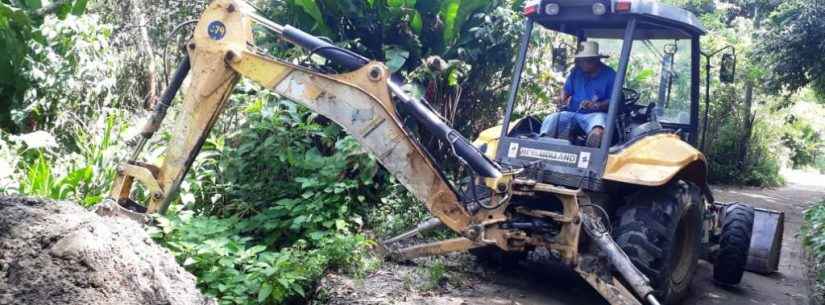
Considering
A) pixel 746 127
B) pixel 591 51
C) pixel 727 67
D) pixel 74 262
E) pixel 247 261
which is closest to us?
pixel 74 262

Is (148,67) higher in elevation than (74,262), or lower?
higher

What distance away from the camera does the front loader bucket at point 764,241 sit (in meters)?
6.81

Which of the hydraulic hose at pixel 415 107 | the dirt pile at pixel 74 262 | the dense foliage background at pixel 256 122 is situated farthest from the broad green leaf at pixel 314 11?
the dirt pile at pixel 74 262

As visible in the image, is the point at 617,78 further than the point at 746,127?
No

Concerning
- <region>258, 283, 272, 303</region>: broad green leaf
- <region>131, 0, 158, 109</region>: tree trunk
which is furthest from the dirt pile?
<region>131, 0, 158, 109</region>: tree trunk

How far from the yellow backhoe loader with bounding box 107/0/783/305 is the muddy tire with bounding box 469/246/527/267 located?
74mm

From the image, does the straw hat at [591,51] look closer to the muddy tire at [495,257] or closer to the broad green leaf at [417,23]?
the muddy tire at [495,257]

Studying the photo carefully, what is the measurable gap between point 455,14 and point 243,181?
10.2 feet

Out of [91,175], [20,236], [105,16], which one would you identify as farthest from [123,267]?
[105,16]

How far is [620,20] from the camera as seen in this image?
17.0 feet

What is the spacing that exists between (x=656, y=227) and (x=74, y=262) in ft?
12.0

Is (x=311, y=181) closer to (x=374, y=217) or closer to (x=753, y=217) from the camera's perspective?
(x=374, y=217)

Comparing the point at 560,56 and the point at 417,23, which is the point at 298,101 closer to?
the point at 560,56

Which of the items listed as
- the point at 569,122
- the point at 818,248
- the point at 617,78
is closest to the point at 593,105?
the point at 569,122
